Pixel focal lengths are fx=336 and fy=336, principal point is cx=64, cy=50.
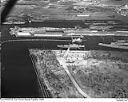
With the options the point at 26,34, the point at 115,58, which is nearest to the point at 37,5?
the point at 26,34

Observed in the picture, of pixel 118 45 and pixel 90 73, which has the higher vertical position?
pixel 90 73

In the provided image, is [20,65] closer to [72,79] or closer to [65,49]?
[72,79]

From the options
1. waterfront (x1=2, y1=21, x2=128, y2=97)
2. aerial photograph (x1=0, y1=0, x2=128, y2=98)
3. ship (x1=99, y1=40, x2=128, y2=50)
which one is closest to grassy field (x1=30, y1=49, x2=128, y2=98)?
aerial photograph (x1=0, y1=0, x2=128, y2=98)

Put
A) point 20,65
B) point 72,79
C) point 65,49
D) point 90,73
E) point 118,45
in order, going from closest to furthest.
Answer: point 72,79 → point 90,73 → point 20,65 → point 65,49 → point 118,45

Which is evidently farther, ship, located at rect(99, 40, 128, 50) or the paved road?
ship, located at rect(99, 40, 128, 50)

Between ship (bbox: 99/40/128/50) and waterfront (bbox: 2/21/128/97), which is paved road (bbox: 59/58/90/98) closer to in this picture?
waterfront (bbox: 2/21/128/97)

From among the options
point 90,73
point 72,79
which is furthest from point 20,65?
point 90,73

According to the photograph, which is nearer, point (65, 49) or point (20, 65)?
point (20, 65)

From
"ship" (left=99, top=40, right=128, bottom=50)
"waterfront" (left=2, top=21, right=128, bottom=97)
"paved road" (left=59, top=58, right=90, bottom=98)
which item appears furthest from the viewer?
"ship" (left=99, top=40, right=128, bottom=50)

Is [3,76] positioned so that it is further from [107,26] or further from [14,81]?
[107,26]
